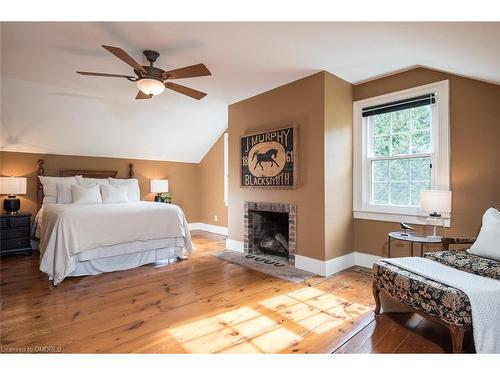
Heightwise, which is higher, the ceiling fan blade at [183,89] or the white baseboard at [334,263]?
the ceiling fan blade at [183,89]

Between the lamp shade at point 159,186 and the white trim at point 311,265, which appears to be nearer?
the white trim at point 311,265

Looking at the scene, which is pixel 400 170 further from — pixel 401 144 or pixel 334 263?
pixel 334 263

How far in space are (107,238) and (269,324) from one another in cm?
235

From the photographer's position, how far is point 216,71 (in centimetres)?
326

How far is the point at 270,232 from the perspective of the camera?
452 centimetres

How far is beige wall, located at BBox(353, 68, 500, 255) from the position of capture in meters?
2.68

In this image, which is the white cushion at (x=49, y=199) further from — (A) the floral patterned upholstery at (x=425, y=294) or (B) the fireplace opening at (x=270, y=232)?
(A) the floral patterned upholstery at (x=425, y=294)

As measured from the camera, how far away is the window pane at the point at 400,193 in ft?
10.9

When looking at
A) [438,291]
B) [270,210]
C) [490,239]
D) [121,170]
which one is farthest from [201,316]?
[121,170]

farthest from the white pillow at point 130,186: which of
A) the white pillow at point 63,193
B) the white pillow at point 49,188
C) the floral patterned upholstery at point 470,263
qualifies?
the floral patterned upholstery at point 470,263

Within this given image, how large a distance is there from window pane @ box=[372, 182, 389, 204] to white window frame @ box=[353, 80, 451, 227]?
0.21 feet

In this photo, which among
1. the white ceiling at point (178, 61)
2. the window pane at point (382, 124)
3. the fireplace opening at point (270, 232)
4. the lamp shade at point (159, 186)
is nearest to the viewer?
the white ceiling at point (178, 61)

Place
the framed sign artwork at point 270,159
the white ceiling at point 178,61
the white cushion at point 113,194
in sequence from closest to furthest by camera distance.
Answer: the white ceiling at point 178,61 < the framed sign artwork at point 270,159 < the white cushion at point 113,194

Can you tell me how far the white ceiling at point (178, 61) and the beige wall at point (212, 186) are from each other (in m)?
1.45
